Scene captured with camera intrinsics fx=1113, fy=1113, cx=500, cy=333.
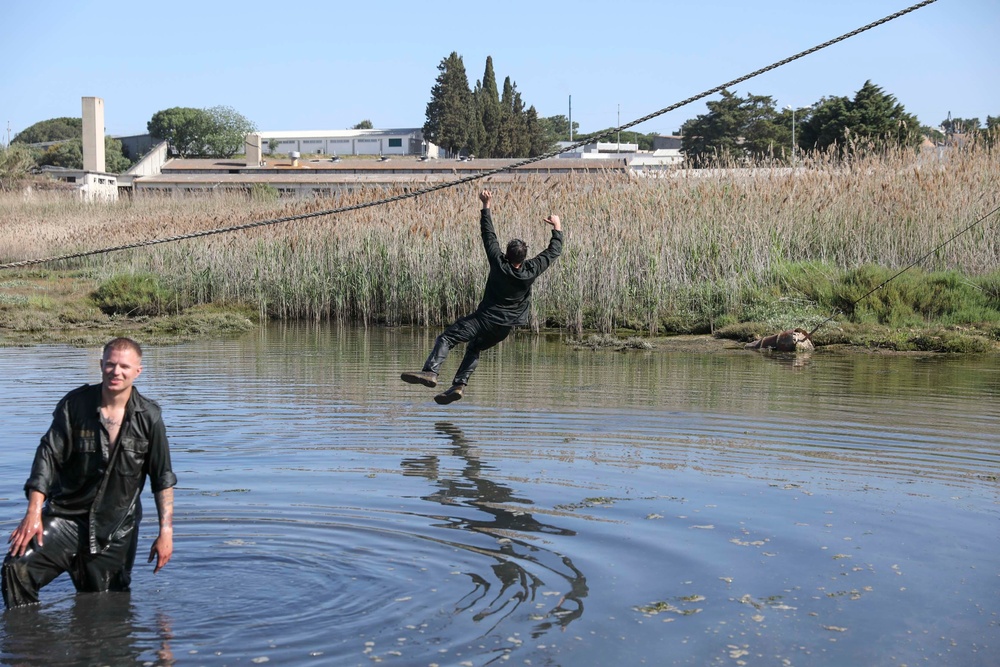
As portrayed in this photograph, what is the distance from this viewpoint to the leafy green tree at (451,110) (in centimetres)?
8675

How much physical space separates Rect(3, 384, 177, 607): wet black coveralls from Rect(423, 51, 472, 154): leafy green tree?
8191 centimetres

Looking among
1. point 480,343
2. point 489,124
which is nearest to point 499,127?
point 489,124

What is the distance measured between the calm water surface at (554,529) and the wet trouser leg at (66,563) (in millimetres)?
115

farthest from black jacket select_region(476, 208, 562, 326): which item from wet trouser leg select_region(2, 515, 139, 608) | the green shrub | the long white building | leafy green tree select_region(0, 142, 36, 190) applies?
the long white building

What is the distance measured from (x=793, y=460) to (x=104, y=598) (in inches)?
243

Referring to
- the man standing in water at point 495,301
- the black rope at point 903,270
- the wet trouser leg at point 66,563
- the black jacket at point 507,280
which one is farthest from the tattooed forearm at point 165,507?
the black rope at point 903,270

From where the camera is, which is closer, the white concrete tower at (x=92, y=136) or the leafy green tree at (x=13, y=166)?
the leafy green tree at (x=13, y=166)

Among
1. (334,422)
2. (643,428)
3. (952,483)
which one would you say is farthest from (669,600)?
(334,422)

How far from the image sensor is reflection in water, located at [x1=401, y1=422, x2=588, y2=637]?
6.29 m

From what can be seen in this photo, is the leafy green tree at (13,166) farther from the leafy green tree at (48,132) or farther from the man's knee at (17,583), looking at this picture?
the leafy green tree at (48,132)

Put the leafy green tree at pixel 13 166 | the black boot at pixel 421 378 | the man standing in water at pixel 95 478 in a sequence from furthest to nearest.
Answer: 1. the leafy green tree at pixel 13 166
2. the black boot at pixel 421 378
3. the man standing in water at pixel 95 478

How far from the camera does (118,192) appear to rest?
59.6 meters

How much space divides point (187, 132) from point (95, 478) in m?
101

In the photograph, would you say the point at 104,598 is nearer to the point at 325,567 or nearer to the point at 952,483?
the point at 325,567
